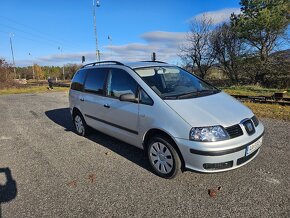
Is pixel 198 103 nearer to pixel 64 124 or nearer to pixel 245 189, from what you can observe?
pixel 245 189

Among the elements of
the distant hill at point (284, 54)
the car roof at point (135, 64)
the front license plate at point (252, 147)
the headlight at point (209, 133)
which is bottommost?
the front license plate at point (252, 147)

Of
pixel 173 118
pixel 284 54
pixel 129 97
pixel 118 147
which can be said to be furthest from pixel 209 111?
pixel 284 54

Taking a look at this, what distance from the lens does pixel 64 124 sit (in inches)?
315

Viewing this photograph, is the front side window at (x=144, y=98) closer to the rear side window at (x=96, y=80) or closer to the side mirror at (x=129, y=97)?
the side mirror at (x=129, y=97)

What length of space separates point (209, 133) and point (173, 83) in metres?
1.42

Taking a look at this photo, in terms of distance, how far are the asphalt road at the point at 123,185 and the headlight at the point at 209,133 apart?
0.77 metres

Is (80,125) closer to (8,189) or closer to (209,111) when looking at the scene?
(8,189)

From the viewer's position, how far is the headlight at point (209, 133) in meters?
3.32

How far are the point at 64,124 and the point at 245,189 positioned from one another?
6.03 m

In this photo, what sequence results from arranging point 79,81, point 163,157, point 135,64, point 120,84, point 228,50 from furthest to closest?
point 228,50
point 79,81
point 135,64
point 120,84
point 163,157

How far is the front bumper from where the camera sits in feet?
10.8

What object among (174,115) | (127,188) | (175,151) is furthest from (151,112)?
(127,188)

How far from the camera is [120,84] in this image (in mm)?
4660

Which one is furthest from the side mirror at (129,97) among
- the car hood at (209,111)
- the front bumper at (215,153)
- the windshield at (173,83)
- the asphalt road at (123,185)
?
the asphalt road at (123,185)
